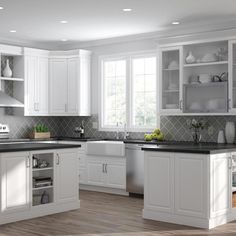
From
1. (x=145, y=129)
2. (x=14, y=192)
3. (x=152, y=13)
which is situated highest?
(x=152, y=13)

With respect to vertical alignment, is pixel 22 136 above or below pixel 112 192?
above

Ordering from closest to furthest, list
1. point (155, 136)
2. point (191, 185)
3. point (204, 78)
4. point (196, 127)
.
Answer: point (191, 185)
point (204, 78)
point (196, 127)
point (155, 136)

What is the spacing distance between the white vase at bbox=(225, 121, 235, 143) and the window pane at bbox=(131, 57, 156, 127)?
152cm

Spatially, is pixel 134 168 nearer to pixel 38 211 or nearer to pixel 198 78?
pixel 198 78

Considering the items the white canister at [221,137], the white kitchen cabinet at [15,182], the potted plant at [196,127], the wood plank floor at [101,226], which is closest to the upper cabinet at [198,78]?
the potted plant at [196,127]

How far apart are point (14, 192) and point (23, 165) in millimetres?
337

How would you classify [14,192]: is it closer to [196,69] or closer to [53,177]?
[53,177]

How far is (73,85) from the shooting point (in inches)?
352

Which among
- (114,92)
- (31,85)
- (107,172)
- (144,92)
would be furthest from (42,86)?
(107,172)

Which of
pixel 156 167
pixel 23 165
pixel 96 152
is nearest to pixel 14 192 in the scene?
pixel 23 165

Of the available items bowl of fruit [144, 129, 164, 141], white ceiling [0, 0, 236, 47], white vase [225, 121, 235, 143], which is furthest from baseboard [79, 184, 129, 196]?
white ceiling [0, 0, 236, 47]

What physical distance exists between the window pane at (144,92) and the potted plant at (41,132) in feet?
5.56

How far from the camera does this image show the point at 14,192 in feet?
19.0

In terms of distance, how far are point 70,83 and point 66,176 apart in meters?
2.93
